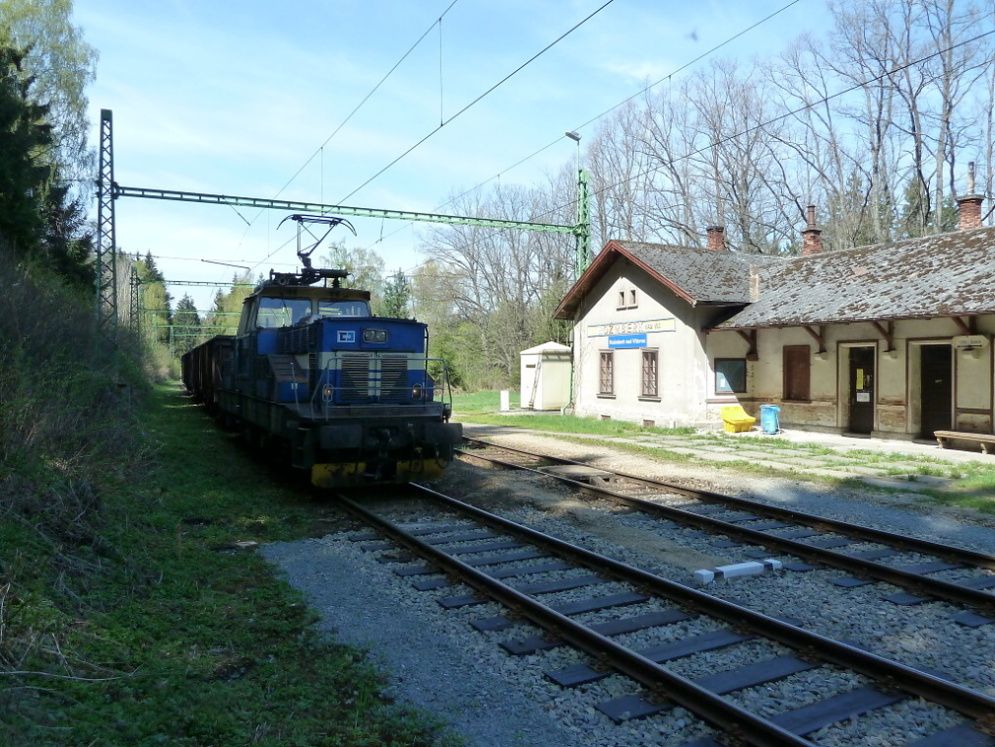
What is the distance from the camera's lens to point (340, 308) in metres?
12.2

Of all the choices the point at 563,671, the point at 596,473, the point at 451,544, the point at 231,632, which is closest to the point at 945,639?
the point at 563,671

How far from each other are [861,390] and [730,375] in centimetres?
357

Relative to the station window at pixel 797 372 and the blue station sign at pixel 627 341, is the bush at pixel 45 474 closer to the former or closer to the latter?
the blue station sign at pixel 627 341

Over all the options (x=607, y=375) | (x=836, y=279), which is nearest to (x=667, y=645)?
(x=836, y=279)

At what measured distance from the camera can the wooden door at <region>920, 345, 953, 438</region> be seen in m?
16.3

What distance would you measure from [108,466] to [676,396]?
15730 mm

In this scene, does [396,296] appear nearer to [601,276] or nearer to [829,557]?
[601,276]

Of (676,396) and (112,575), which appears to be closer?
(112,575)

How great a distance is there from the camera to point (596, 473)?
1226cm

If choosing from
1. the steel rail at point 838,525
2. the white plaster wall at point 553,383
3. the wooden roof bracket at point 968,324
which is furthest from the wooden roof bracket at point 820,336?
the white plaster wall at point 553,383

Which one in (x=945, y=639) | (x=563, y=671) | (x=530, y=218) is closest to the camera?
(x=563, y=671)

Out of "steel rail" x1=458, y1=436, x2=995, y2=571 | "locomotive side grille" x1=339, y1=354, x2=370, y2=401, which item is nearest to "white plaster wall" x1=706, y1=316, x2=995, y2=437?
"steel rail" x1=458, y1=436, x2=995, y2=571

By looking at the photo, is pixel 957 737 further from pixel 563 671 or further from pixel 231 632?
pixel 231 632

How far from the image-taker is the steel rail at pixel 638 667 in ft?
12.0
